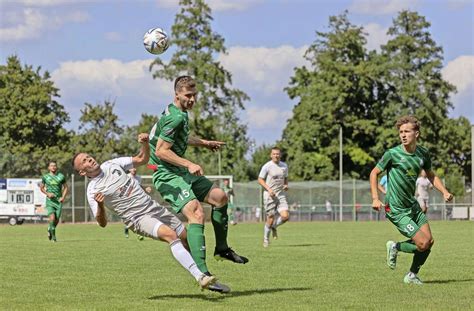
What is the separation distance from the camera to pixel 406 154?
11648mm

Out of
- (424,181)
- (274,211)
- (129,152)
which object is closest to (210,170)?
(129,152)

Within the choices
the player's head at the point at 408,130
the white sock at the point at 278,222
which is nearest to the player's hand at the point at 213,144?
the player's head at the point at 408,130

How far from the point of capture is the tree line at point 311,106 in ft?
215

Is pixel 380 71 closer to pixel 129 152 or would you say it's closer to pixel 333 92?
pixel 333 92

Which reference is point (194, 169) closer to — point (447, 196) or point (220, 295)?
point (220, 295)

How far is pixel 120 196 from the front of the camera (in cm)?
1025

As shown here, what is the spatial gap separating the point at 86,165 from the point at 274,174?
459 inches

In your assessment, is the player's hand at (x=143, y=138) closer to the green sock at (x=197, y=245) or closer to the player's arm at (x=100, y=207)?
the player's arm at (x=100, y=207)

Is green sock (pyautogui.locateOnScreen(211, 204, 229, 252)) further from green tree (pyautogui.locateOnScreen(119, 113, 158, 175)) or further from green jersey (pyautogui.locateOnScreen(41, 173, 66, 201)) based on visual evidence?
green tree (pyautogui.locateOnScreen(119, 113, 158, 175))

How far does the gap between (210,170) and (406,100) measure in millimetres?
16776

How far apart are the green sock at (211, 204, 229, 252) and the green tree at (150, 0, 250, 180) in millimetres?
52070

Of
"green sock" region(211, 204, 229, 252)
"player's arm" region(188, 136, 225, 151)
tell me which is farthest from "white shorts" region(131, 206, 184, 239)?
"player's arm" region(188, 136, 225, 151)

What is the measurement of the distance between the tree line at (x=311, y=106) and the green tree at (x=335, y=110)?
0.25ft

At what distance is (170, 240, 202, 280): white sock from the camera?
9.80m
